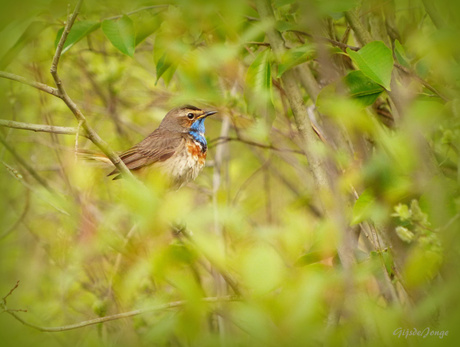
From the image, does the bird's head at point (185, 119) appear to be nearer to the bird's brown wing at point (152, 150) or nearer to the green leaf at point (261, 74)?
the bird's brown wing at point (152, 150)

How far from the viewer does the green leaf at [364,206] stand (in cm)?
240

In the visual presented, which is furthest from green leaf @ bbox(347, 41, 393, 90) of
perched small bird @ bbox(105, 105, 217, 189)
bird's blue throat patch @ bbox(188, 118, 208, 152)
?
bird's blue throat patch @ bbox(188, 118, 208, 152)

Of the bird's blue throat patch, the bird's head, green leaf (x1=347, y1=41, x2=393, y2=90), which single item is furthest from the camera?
the bird's head

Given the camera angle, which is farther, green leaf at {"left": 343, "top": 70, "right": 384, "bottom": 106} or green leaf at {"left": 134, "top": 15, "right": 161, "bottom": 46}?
green leaf at {"left": 134, "top": 15, "right": 161, "bottom": 46}

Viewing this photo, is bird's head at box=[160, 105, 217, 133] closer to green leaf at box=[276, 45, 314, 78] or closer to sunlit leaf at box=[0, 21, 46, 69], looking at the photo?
sunlit leaf at box=[0, 21, 46, 69]

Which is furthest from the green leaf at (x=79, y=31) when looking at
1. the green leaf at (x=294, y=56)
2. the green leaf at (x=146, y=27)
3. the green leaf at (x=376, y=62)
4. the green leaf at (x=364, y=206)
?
the green leaf at (x=364, y=206)

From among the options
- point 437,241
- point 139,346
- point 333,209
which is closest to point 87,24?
point 333,209

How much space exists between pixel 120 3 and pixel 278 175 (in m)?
2.05

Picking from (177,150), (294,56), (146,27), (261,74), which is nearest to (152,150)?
(177,150)

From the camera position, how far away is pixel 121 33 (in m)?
2.77

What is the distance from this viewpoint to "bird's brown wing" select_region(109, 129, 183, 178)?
4.03m

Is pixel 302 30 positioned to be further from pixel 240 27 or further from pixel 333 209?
pixel 333 209

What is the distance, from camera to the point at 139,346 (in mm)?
3174

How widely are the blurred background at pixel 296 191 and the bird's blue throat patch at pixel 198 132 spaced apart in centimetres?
22
